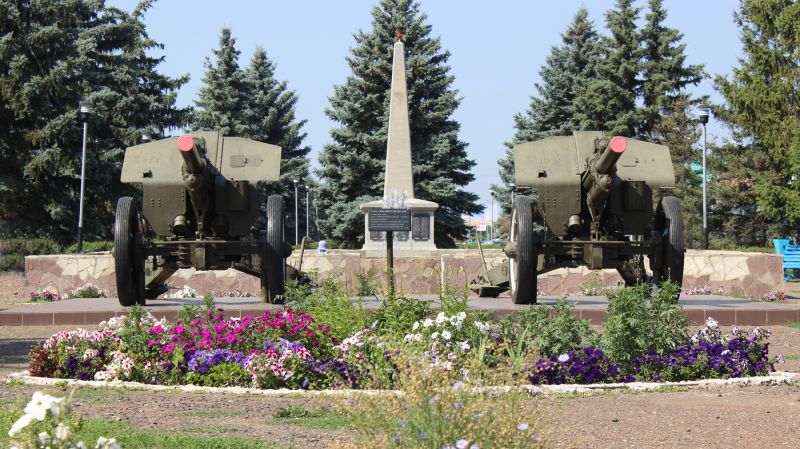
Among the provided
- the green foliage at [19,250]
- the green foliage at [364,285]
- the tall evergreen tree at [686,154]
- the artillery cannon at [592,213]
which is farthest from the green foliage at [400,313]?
the tall evergreen tree at [686,154]

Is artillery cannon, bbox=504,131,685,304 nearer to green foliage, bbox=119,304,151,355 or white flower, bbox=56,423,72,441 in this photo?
green foliage, bbox=119,304,151,355

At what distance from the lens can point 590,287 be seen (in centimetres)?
1852

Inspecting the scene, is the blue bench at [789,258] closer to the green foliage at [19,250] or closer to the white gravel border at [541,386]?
the green foliage at [19,250]

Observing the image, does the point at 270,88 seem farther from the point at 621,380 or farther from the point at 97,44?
the point at 621,380

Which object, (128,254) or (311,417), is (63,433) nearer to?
(311,417)

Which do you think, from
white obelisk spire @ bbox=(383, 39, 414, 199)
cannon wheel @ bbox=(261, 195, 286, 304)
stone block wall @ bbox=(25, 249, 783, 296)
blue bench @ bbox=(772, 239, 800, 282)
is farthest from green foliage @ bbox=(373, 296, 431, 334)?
white obelisk spire @ bbox=(383, 39, 414, 199)

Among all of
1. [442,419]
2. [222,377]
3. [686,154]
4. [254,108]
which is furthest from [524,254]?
[254,108]

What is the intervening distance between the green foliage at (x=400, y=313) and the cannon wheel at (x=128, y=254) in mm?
5906

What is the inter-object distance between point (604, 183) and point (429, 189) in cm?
2500

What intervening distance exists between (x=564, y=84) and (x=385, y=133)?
10257 mm

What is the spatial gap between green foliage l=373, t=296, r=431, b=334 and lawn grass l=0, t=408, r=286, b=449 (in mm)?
3003

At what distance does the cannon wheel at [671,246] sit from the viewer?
46.9 ft

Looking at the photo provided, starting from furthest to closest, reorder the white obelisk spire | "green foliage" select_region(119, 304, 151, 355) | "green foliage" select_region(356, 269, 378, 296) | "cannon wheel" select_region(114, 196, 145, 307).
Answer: the white obelisk spire
"cannon wheel" select_region(114, 196, 145, 307)
"green foliage" select_region(356, 269, 378, 296)
"green foliage" select_region(119, 304, 151, 355)

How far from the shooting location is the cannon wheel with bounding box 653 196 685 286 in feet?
46.9
